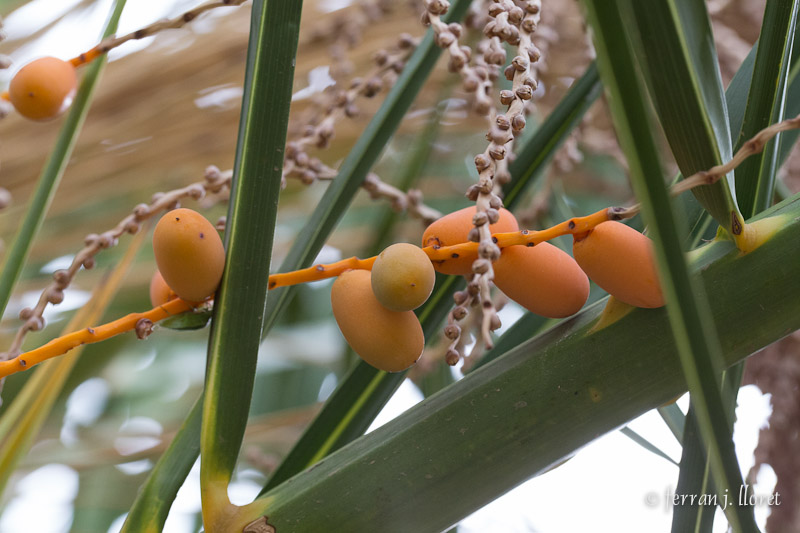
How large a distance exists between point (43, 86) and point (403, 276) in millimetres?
297

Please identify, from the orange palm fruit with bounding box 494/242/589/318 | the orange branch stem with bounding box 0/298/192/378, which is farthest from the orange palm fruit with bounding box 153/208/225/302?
the orange palm fruit with bounding box 494/242/589/318

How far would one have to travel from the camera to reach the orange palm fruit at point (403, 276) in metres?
0.33

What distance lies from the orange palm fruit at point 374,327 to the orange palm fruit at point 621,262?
0.29 feet

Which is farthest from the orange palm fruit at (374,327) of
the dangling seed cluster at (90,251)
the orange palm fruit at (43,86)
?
the orange palm fruit at (43,86)

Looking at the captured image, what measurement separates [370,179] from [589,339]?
24 centimetres

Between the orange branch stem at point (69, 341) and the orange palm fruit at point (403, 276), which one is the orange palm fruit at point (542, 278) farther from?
the orange branch stem at point (69, 341)

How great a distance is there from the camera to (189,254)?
337 millimetres

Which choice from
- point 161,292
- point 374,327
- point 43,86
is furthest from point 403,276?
point 43,86

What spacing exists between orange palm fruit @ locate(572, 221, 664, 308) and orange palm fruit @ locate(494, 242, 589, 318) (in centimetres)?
1

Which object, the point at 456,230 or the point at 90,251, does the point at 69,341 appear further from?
the point at 456,230

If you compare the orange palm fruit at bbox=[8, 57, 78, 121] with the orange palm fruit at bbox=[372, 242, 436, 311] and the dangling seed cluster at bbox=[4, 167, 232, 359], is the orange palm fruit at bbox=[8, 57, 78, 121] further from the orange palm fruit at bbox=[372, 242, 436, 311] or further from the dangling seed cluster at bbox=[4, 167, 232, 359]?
the orange palm fruit at bbox=[372, 242, 436, 311]

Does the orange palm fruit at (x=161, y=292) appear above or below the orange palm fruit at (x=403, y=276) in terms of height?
above

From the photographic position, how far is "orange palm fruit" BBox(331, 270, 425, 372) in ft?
1.16

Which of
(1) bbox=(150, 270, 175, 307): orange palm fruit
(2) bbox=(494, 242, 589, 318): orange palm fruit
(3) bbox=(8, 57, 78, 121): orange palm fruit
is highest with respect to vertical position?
(3) bbox=(8, 57, 78, 121): orange palm fruit
